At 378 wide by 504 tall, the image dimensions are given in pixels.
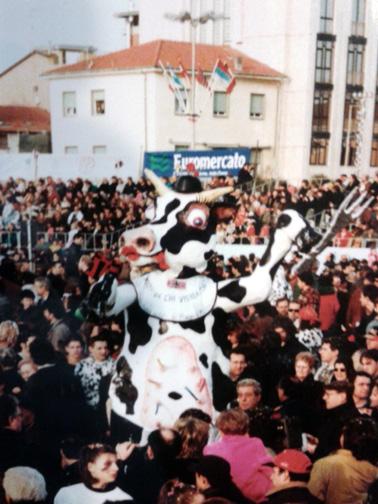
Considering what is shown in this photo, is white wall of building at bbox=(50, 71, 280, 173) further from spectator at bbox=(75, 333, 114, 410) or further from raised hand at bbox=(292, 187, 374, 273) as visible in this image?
spectator at bbox=(75, 333, 114, 410)

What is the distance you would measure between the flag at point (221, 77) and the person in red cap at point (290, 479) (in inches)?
45.3

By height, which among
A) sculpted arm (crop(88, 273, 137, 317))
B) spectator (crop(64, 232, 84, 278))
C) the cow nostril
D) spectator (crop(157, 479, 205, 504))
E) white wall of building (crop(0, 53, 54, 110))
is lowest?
spectator (crop(157, 479, 205, 504))

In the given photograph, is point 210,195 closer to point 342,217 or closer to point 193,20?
point 342,217

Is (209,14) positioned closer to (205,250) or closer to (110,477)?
(205,250)

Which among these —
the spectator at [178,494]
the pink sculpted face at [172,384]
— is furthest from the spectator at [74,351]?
the spectator at [178,494]

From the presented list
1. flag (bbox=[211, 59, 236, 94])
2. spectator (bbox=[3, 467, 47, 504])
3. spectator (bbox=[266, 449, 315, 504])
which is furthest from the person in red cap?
flag (bbox=[211, 59, 236, 94])

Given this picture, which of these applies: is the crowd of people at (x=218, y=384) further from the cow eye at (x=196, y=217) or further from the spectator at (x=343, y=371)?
the cow eye at (x=196, y=217)

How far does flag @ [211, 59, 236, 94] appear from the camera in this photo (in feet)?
6.82

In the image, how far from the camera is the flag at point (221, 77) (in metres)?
2.08

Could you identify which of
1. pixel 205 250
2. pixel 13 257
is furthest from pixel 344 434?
pixel 13 257

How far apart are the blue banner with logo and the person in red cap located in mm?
897

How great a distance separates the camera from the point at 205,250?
1.92 meters

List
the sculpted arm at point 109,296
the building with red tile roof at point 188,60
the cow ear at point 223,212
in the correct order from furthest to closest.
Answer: the building with red tile roof at point 188,60 → the cow ear at point 223,212 → the sculpted arm at point 109,296

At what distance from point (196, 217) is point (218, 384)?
533 millimetres
